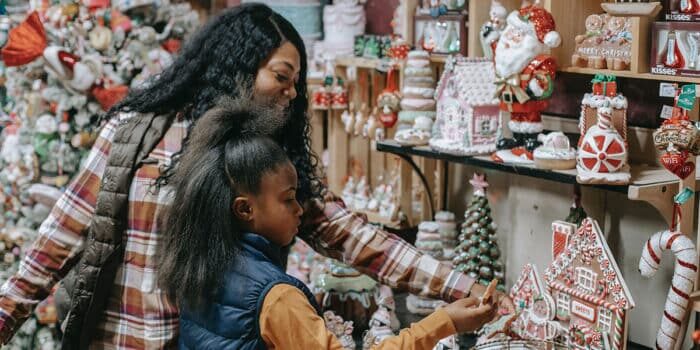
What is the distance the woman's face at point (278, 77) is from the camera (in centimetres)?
208

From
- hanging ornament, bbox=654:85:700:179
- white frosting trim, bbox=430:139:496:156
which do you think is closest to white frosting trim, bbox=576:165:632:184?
hanging ornament, bbox=654:85:700:179

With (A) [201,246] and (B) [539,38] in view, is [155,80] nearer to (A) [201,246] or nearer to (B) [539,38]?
(A) [201,246]

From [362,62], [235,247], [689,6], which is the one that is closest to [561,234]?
[689,6]

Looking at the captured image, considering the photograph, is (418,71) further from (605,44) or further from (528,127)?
(605,44)

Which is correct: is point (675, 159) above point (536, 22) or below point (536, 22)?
below

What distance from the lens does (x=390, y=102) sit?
119 inches

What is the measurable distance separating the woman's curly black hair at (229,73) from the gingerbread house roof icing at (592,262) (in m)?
0.60

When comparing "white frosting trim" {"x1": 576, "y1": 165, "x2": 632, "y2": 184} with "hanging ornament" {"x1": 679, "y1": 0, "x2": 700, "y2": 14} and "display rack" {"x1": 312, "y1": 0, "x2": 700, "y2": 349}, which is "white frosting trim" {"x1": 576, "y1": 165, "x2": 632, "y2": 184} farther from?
"hanging ornament" {"x1": 679, "y1": 0, "x2": 700, "y2": 14}

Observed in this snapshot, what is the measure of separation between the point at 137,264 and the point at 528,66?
3.46ft

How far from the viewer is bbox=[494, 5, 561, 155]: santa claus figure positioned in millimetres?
2438

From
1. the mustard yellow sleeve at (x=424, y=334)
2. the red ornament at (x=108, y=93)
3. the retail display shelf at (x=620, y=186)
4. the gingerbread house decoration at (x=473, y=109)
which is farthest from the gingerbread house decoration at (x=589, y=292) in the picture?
the red ornament at (x=108, y=93)

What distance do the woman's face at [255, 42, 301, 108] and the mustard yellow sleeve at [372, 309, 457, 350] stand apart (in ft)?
1.96

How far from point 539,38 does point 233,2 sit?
6.58 ft

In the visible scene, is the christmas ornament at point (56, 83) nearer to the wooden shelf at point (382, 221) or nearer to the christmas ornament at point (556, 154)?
the wooden shelf at point (382, 221)
